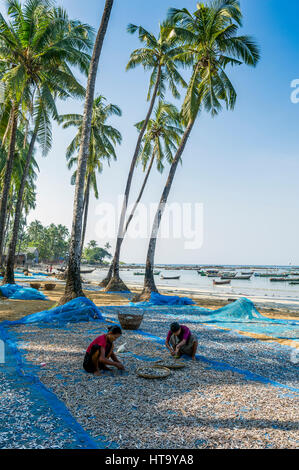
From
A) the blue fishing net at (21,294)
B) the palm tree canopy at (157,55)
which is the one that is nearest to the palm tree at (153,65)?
the palm tree canopy at (157,55)

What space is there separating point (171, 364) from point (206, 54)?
1511 centimetres

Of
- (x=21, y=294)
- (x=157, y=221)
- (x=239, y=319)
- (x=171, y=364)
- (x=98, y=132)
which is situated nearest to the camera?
(x=171, y=364)

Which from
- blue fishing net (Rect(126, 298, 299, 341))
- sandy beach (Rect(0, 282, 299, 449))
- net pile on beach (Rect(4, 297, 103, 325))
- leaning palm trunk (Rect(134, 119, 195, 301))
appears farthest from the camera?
leaning palm trunk (Rect(134, 119, 195, 301))

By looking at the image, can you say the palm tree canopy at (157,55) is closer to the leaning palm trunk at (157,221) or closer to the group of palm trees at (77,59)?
the group of palm trees at (77,59)

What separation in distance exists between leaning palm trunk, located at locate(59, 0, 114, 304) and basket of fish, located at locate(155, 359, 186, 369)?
606cm

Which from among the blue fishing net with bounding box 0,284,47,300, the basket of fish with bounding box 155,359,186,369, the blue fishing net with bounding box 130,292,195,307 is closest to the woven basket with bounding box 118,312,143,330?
the basket of fish with bounding box 155,359,186,369

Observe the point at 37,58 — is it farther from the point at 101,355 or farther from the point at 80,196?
the point at 101,355

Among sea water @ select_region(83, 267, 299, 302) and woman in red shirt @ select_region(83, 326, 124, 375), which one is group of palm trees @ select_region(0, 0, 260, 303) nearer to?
woman in red shirt @ select_region(83, 326, 124, 375)

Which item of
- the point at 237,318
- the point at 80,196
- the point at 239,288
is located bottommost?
the point at 239,288

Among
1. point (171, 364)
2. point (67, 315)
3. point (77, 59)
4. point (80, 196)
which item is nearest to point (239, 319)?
point (67, 315)

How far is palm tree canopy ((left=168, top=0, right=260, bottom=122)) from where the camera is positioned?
14.9 m

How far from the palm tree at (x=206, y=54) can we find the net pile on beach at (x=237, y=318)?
116 inches

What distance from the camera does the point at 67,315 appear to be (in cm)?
909

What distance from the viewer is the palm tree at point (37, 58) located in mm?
14406
